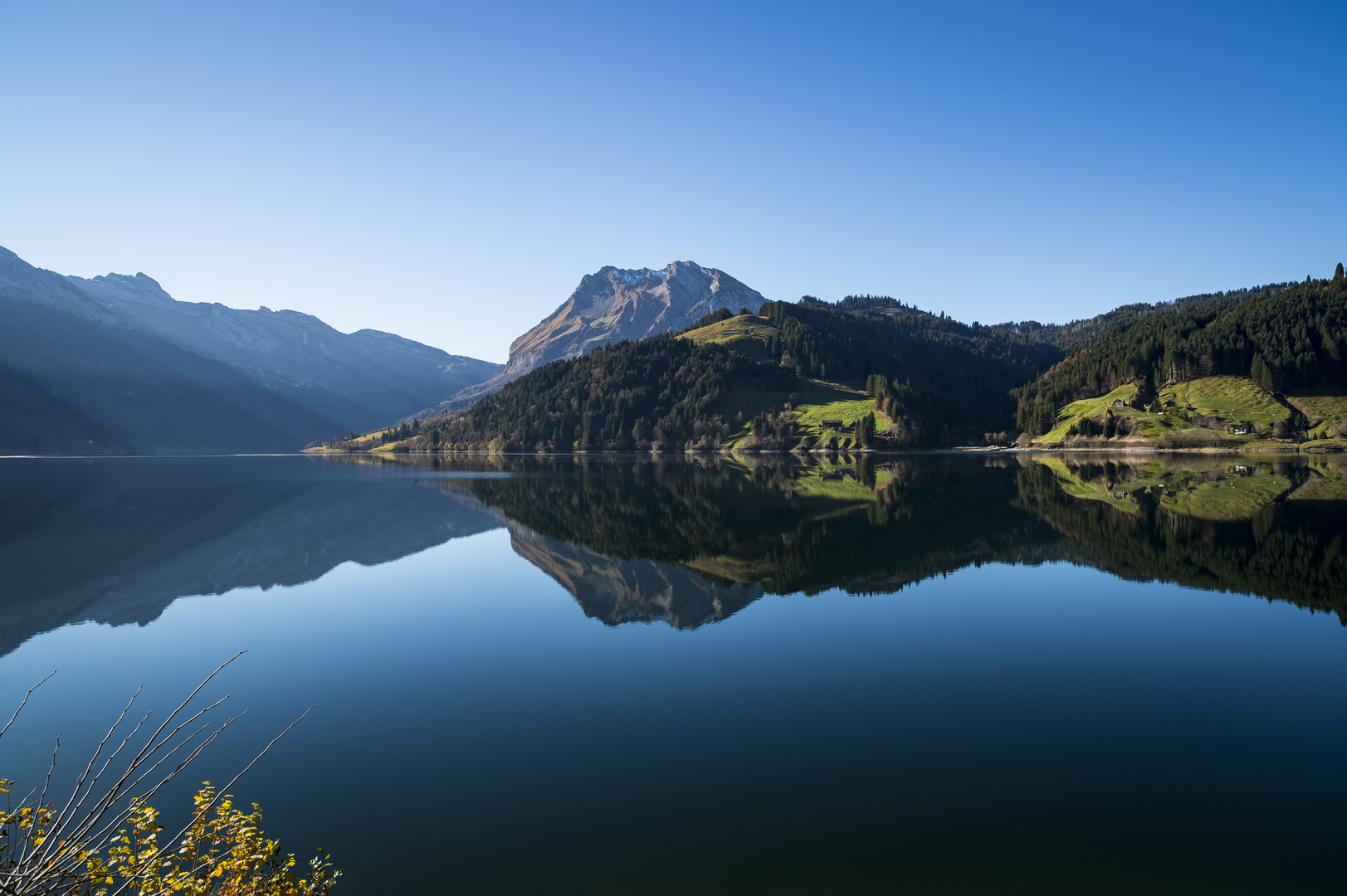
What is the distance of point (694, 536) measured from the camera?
123ft

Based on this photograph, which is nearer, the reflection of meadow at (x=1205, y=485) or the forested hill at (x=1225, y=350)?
the reflection of meadow at (x=1205, y=485)

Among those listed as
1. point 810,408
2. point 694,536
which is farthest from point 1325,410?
point 694,536

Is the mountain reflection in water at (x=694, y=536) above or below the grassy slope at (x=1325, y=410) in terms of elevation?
below

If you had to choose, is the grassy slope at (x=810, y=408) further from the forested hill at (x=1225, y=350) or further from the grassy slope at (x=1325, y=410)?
the grassy slope at (x=1325, y=410)

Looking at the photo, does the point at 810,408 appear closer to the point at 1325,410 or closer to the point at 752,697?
the point at 1325,410

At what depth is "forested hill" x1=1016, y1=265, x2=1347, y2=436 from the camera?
143 metres

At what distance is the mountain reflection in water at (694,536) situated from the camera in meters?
25.3

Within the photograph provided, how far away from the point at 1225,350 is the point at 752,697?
187 m

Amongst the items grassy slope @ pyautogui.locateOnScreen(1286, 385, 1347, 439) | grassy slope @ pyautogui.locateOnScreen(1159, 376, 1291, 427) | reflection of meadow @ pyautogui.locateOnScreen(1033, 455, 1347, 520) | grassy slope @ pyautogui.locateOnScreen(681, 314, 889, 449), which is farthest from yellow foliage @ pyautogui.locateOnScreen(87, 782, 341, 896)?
grassy slope @ pyautogui.locateOnScreen(1159, 376, 1291, 427)

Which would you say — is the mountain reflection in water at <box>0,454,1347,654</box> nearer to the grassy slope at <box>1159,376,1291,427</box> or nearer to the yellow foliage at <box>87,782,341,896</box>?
the yellow foliage at <box>87,782,341,896</box>

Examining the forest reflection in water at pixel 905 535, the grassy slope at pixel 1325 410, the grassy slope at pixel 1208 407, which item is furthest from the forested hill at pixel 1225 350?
the forest reflection in water at pixel 905 535

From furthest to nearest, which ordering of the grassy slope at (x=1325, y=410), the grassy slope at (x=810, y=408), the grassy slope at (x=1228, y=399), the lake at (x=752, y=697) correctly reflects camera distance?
the grassy slope at (x=810, y=408), the grassy slope at (x=1228, y=399), the grassy slope at (x=1325, y=410), the lake at (x=752, y=697)

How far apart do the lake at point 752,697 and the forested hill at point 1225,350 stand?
144 m

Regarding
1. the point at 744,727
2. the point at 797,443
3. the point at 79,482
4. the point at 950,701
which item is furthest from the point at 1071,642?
the point at 797,443
